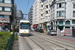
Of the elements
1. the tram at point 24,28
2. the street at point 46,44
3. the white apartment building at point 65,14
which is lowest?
the street at point 46,44

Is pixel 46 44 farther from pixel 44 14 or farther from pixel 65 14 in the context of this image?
pixel 44 14

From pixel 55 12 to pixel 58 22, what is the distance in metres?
4.07

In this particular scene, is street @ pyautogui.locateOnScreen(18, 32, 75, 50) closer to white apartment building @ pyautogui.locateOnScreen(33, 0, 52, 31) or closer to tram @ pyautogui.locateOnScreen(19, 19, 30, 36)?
tram @ pyautogui.locateOnScreen(19, 19, 30, 36)


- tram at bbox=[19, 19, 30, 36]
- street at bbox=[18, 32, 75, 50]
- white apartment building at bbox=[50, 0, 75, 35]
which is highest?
white apartment building at bbox=[50, 0, 75, 35]

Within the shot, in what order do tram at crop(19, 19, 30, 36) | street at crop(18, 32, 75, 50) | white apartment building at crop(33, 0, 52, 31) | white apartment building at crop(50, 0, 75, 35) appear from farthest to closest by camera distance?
white apartment building at crop(33, 0, 52, 31), white apartment building at crop(50, 0, 75, 35), tram at crop(19, 19, 30, 36), street at crop(18, 32, 75, 50)

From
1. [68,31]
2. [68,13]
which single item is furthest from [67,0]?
[68,31]

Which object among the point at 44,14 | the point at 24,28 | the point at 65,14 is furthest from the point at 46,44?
the point at 44,14

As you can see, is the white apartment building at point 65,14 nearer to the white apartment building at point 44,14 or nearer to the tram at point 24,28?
the white apartment building at point 44,14

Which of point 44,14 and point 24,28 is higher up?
point 44,14

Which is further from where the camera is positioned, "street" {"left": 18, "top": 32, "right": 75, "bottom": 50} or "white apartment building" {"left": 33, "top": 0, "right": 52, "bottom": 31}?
"white apartment building" {"left": 33, "top": 0, "right": 52, "bottom": 31}

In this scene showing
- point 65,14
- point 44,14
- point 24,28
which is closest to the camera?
point 24,28

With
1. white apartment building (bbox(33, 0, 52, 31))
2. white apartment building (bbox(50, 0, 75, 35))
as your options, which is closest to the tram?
white apartment building (bbox(50, 0, 75, 35))

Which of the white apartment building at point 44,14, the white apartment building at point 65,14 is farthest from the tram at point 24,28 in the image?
the white apartment building at point 44,14

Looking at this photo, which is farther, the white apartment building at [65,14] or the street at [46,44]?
the white apartment building at [65,14]
